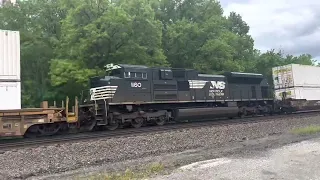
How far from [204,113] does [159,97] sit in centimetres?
325

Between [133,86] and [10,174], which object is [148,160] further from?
[133,86]

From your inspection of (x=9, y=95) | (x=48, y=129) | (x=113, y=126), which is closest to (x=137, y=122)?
(x=113, y=126)

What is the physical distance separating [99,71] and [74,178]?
1473 cm

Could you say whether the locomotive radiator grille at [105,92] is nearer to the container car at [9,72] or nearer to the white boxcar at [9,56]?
the container car at [9,72]

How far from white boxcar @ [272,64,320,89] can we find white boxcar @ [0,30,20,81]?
2029cm

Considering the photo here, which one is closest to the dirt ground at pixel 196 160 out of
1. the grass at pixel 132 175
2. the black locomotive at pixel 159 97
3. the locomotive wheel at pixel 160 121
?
the grass at pixel 132 175

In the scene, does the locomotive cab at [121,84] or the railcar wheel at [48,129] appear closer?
the railcar wheel at [48,129]

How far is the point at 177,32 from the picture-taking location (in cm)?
2906

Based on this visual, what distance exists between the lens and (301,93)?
26266 millimetres

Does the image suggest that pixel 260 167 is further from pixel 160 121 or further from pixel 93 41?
pixel 93 41

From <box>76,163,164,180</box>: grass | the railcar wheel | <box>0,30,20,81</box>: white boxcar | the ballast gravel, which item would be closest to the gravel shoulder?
<box>76,163,164,180</box>: grass

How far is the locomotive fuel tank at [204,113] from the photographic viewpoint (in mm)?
18688

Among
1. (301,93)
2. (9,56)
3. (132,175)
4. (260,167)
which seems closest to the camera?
(132,175)

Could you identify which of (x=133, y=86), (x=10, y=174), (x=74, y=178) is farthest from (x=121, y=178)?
(x=133, y=86)
